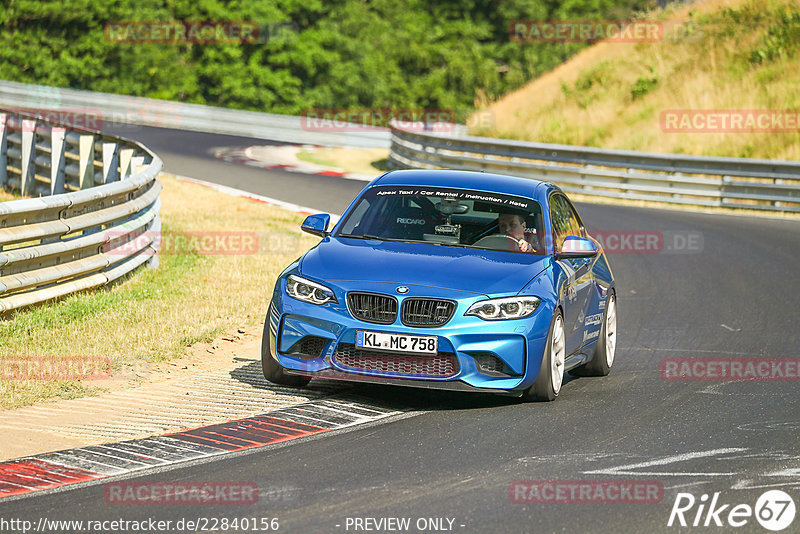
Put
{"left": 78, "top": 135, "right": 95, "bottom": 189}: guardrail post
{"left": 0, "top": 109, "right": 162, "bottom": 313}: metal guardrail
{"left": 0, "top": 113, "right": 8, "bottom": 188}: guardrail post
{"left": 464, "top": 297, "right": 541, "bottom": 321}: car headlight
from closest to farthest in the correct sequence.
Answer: {"left": 464, "top": 297, "right": 541, "bottom": 321}: car headlight → {"left": 0, "top": 109, "right": 162, "bottom": 313}: metal guardrail → {"left": 78, "top": 135, "right": 95, "bottom": 189}: guardrail post → {"left": 0, "top": 113, "right": 8, "bottom": 188}: guardrail post

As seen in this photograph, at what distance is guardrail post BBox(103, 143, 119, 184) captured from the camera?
17.7 meters

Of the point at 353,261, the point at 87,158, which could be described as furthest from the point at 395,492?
the point at 87,158

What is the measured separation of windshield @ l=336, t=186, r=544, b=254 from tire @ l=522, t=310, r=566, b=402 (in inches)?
33.4

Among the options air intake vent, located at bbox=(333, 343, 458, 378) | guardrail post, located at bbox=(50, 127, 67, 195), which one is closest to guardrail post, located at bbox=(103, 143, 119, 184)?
guardrail post, located at bbox=(50, 127, 67, 195)

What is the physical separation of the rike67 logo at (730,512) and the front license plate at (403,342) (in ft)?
7.33

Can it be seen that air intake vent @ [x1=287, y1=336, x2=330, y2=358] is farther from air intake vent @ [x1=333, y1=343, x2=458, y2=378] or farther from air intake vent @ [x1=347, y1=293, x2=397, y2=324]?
air intake vent @ [x1=347, y1=293, x2=397, y2=324]

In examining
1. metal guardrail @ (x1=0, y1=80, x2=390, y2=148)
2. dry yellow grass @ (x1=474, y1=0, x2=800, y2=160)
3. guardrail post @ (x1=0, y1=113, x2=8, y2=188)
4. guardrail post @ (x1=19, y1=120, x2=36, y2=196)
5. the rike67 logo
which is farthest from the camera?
metal guardrail @ (x1=0, y1=80, x2=390, y2=148)

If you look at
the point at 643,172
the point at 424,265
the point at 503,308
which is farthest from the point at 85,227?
Answer: the point at 643,172

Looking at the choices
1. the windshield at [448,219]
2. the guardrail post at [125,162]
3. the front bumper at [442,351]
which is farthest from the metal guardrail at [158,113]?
the front bumper at [442,351]

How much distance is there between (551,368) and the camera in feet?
27.7

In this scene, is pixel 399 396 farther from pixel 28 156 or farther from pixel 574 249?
pixel 28 156

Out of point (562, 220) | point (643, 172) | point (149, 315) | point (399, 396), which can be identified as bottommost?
point (643, 172)

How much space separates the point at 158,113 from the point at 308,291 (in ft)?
120

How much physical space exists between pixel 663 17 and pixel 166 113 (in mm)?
18024
